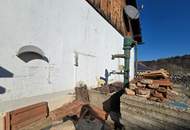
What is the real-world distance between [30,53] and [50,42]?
0.66m

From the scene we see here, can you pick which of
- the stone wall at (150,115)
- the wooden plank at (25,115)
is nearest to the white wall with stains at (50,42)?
the wooden plank at (25,115)

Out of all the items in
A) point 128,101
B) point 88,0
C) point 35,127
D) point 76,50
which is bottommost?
point 35,127

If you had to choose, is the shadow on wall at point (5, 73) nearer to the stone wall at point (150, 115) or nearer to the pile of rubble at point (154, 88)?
the stone wall at point (150, 115)

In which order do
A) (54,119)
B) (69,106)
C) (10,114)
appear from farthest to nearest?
(69,106)
(54,119)
(10,114)

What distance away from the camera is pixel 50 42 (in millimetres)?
4137

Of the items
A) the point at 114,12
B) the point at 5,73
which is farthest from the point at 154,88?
the point at 114,12

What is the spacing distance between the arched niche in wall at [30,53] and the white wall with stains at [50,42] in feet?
0.25

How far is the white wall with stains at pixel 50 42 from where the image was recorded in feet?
10.5

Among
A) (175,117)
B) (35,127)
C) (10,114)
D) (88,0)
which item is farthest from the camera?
(88,0)

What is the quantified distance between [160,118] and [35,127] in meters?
2.38

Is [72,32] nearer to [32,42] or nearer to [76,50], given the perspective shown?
[76,50]

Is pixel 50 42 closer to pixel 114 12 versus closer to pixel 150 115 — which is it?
pixel 150 115

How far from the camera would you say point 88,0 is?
5844mm

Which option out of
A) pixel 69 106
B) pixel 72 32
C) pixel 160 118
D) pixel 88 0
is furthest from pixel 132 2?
pixel 160 118
